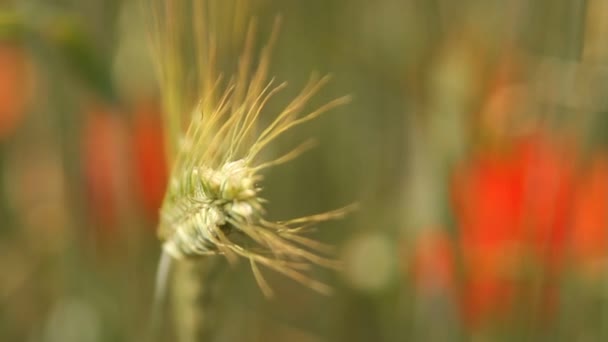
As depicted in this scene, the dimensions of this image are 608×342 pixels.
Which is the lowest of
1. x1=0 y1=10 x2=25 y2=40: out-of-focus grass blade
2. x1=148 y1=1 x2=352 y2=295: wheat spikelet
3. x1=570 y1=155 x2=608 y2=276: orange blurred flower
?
x1=570 y1=155 x2=608 y2=276: orange blurred flower

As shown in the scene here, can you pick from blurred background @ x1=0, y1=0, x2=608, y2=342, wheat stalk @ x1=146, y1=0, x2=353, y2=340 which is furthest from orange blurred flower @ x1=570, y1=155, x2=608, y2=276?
wheat stalk @ x1=146, y1=0, x2=353, y2=340

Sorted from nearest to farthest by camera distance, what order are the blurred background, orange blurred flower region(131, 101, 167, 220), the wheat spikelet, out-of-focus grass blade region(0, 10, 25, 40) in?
1. the wheat spikelet
2. out-of-focus grass blade region(0, 10, 25, 40)
3. the blurred background
4. orange blurred flower region(131, 101, 167, 220)

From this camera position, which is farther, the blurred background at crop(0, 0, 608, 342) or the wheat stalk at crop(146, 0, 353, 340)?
the blurred background at crop(0, 0, 608, 342)

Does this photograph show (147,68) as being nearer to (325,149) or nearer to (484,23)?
(325,149)

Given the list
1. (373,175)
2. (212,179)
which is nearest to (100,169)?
(373,175)

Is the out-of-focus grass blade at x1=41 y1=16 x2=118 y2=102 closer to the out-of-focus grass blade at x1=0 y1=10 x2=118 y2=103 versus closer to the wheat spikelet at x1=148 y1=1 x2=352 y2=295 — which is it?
the out-of-focus grass blade at x1=0 y1=10 x2=118 y2=103

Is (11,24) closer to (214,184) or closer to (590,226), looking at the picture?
(214,184)

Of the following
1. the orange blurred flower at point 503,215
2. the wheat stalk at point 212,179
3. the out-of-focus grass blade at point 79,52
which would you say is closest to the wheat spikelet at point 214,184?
the wheat stalk at point 212,179

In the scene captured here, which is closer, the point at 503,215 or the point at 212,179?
the point at 212,179

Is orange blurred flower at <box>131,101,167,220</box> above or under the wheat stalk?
under

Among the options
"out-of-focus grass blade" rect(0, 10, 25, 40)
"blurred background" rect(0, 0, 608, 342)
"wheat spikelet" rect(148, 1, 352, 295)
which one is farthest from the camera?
"blurred background" rect(0, 0, 608, 342)
